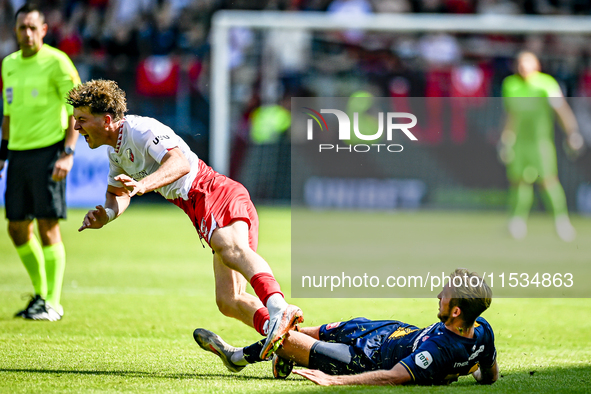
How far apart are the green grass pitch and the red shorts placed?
905mm

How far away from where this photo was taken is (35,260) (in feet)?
21.6

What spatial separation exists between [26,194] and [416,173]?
1128cm

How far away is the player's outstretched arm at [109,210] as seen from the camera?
4.41 meters

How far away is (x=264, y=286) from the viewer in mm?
4152

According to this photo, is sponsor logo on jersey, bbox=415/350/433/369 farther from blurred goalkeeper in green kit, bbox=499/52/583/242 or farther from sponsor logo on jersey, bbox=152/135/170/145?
blurred goalkeeper in green kit, bbox=499/52/583/242

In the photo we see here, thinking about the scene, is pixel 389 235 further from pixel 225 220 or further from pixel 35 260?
pixel 225 220

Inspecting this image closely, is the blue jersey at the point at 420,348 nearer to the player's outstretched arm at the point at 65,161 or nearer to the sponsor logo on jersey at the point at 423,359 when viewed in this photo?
the sponsor logo on jersey at the point at 423,359

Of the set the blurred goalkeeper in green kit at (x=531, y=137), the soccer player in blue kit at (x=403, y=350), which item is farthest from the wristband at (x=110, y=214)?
the blurred goalkeeper in green kit at (x=531, y=137)

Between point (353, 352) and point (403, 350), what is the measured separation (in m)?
0.32

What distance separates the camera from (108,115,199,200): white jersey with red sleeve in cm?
447

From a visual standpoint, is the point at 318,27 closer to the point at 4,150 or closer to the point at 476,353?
the point at 4,150

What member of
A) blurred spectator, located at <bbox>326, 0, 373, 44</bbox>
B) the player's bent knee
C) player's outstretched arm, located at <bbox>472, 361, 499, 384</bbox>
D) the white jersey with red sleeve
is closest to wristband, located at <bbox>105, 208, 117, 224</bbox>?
the white jersey with red sleeve

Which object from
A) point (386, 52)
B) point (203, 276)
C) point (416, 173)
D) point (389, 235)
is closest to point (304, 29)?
point (386, 52)

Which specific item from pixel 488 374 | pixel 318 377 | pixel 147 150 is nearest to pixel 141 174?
pixel 147 150
